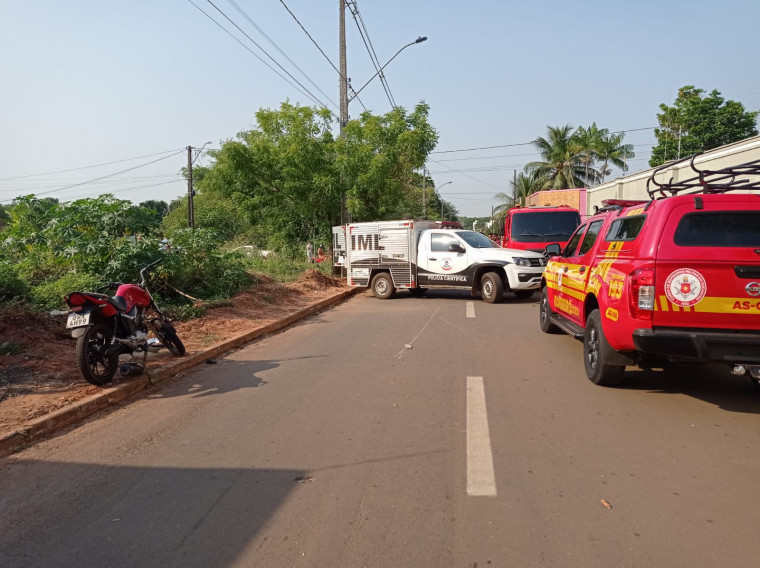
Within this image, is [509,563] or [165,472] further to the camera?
[165,472]

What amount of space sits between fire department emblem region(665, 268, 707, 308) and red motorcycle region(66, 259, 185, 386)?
18.2ft

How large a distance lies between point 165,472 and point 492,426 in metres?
2.64

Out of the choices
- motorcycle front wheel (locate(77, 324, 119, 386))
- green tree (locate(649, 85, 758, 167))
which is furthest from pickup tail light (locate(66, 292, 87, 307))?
green tree (locate(649, 85, 758, 167))

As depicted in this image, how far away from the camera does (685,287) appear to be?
503cm

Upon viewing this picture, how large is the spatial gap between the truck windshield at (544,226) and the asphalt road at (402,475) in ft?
30.6

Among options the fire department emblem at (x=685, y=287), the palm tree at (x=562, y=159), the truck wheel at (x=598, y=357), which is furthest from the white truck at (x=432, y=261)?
the palm tree at (x=562, y=159)

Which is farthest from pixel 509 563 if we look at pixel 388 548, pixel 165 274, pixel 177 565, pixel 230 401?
pixel 165 274

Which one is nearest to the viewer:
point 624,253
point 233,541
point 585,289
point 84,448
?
point 233,541

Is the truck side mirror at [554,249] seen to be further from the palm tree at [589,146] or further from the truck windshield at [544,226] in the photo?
the palm tree at [589,146]

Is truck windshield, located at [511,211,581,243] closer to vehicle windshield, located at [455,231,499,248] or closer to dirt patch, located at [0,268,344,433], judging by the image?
vehicle windshield, located at [455,231,499,248]

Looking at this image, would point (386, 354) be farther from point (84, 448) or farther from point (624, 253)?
point (84, 448)

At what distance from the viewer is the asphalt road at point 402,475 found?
3.05 metres

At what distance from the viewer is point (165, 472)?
162 inches

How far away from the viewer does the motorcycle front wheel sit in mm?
5688
